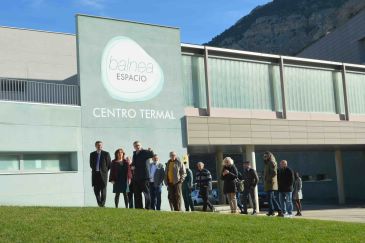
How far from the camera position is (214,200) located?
31.3m

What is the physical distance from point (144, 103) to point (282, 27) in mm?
104534

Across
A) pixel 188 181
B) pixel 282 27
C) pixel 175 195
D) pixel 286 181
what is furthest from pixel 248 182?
pixel 282 27

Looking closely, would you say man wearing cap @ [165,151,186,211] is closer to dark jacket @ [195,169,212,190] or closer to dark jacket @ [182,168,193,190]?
dark jacket @ [195,169,212,190]

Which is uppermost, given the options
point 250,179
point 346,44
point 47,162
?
point 346,44

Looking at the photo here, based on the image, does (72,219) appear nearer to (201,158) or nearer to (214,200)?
(214,200)

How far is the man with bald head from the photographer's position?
1552 centimetres

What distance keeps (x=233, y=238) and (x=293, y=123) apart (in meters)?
16.1

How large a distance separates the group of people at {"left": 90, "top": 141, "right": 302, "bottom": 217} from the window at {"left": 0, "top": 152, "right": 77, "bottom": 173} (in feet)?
14.6

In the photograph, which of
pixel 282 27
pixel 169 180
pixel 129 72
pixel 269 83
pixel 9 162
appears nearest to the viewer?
pixel 169 180

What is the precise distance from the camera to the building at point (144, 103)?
18.3 m

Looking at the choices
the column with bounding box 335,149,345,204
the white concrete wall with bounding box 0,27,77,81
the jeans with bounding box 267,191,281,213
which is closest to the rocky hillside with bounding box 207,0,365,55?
the column with bounding box 335,149,345,204

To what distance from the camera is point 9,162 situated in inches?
699

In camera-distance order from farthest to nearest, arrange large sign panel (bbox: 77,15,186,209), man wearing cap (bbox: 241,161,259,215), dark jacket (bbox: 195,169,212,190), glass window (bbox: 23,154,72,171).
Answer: large sign panel (bbox: 77,15,186,209) < glass window (bbox: 23,154,72,171) < man wearing cap (bbox: 241,161,259,215) < dark jacket (bbox: 195,169,212,190)

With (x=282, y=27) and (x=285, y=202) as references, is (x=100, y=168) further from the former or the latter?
(x=282, y=27)
